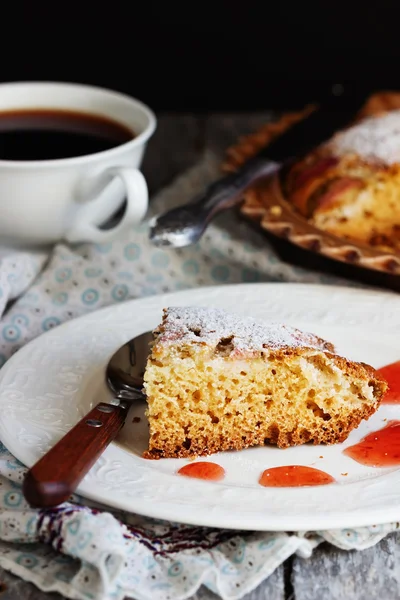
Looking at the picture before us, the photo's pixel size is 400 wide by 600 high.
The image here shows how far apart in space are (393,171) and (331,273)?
42 cm

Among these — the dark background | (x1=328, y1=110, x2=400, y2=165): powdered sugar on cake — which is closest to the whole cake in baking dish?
(x1=328, y1=110, x2=400, y2=165): powdered sugar on cake

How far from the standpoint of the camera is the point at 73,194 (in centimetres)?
246

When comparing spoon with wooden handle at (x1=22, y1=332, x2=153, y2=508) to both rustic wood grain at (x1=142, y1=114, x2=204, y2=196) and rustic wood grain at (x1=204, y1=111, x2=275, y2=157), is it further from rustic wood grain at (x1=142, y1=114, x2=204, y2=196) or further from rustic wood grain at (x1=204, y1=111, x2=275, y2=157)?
rustic wood grain at (x1=204, y1=111, x2=275, y2=157)

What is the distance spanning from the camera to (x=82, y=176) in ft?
7.99

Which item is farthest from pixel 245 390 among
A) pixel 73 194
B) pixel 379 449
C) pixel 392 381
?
pixel 73 194

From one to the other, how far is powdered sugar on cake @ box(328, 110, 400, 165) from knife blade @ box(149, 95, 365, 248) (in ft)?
0.23

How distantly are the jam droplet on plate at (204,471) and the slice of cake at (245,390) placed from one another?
0.17ft

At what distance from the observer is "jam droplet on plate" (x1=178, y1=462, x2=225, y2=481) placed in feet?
5.34

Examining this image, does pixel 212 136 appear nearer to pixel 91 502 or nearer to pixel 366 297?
pixel 366 297

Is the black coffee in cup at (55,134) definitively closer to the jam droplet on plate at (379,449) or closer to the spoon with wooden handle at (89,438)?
the spoon with wooden handle at (89,438)

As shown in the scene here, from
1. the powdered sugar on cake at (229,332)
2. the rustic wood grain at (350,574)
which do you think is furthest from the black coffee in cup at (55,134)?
the rustic wood grain at (350,574)

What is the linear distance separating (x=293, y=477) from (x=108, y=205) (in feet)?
4.00

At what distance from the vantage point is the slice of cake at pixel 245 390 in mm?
1706

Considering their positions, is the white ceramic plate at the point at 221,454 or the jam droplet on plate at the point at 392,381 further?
the jam droplet on plate at the point at 392,381
